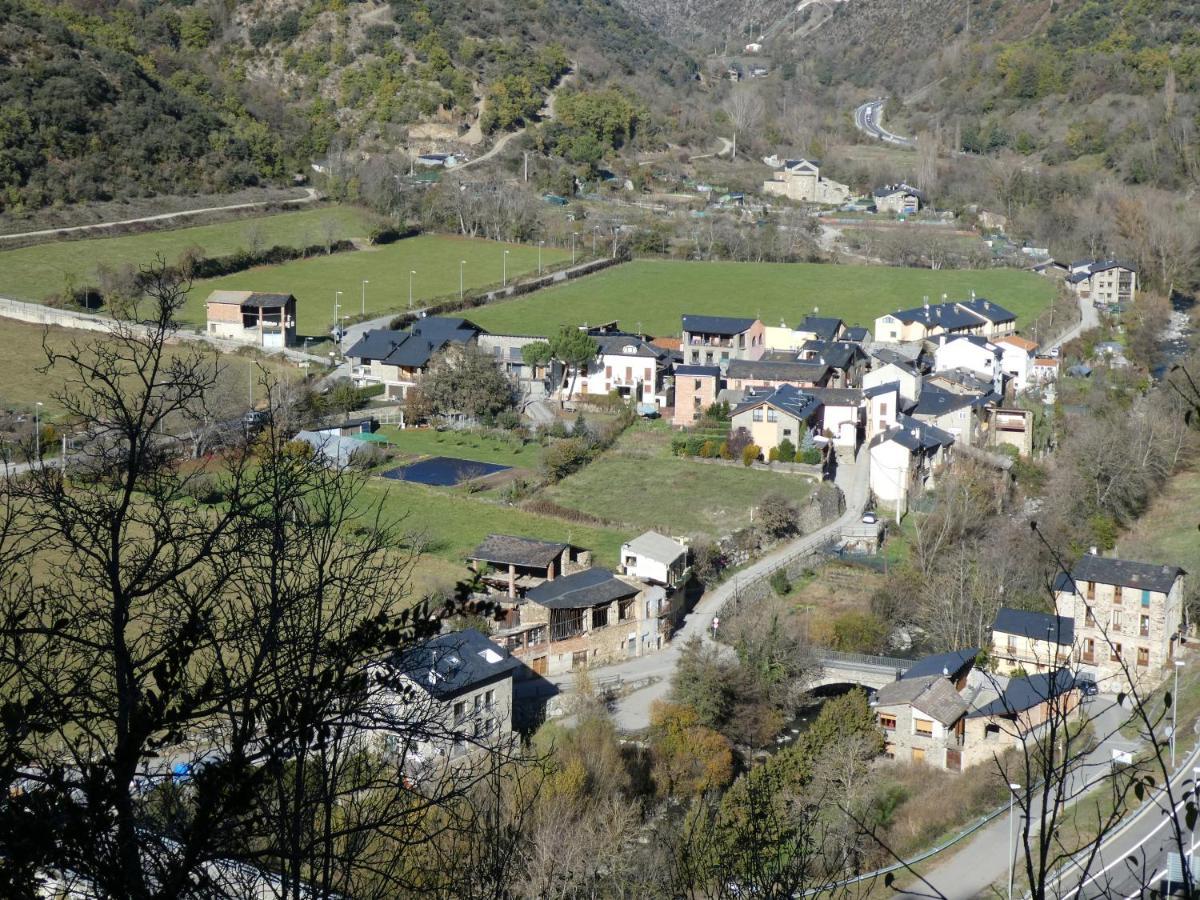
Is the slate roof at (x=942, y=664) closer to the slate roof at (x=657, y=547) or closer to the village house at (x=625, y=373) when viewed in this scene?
the slate roof at (x=657, y=547)

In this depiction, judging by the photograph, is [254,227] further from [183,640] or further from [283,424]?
[183,640]

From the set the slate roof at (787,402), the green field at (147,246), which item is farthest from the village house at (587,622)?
the green field at (147,246)

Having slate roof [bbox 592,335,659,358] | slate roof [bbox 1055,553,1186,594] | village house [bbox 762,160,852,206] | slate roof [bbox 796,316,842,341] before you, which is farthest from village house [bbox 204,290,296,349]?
village house [bbox 762,160,852,206]

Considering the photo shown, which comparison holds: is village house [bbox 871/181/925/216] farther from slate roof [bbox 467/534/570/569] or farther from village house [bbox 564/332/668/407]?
slate roof [bbox 467/534/570/569]

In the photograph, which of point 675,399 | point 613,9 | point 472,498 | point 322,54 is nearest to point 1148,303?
point 675,399

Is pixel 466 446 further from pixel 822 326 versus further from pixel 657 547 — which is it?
pixel 822 326

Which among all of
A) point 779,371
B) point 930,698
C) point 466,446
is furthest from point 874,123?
point 930,698
